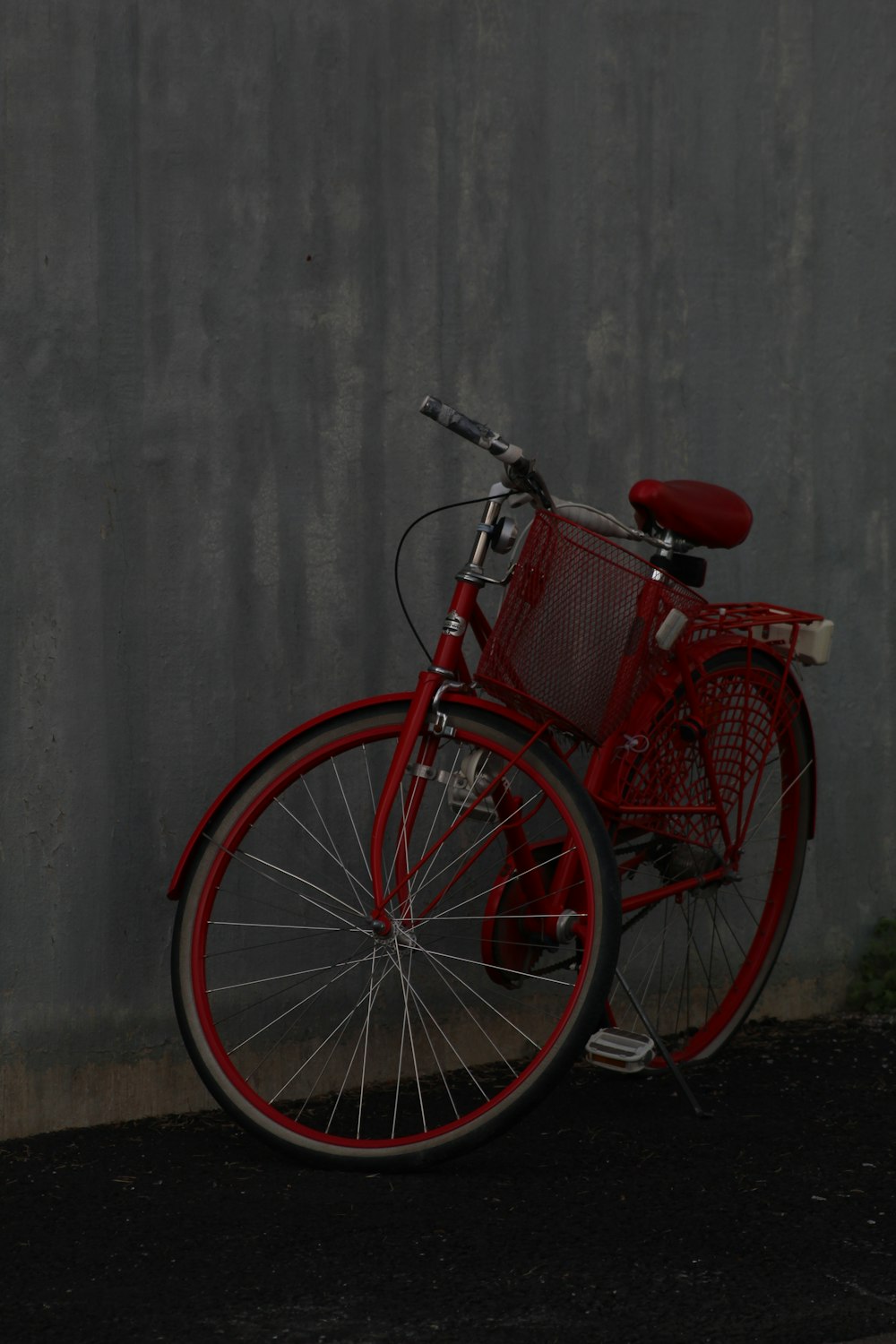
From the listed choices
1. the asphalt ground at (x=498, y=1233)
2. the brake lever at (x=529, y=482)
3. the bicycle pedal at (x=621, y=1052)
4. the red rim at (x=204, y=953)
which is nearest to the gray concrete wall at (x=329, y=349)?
the red rim at (x=204, y=953)

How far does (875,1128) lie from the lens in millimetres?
3570

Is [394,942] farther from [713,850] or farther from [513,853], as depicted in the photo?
[713,850]

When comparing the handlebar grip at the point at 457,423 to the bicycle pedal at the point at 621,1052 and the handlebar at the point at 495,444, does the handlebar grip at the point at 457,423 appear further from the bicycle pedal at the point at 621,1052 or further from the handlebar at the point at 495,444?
the bicycle pedal at the point at 621,1052

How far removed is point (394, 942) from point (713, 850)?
0.95m

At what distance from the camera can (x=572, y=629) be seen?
10.7 feet

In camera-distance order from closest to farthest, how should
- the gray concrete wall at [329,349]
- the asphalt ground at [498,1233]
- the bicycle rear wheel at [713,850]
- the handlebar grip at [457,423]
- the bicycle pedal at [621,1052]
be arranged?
the asphalt ground at [498,1233]
the handlebar grip at [457,423]
the bicycle pedal at [621,1052]
the gray concrete wall at [329,349]
the bicycle rear wheel at [713,850]

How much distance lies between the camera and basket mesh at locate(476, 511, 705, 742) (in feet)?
10.6

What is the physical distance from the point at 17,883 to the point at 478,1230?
1.30 m

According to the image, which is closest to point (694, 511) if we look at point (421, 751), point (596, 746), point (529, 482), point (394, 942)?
point (529, 482)

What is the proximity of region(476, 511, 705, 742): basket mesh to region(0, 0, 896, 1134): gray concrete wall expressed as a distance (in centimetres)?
70

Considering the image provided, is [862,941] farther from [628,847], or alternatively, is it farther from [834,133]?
[834,133]

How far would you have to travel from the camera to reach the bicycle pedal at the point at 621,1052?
339cm

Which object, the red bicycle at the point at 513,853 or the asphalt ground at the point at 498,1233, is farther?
the red bicycle at the point at 513,853

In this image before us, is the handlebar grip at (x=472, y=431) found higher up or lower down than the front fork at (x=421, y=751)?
higher up
